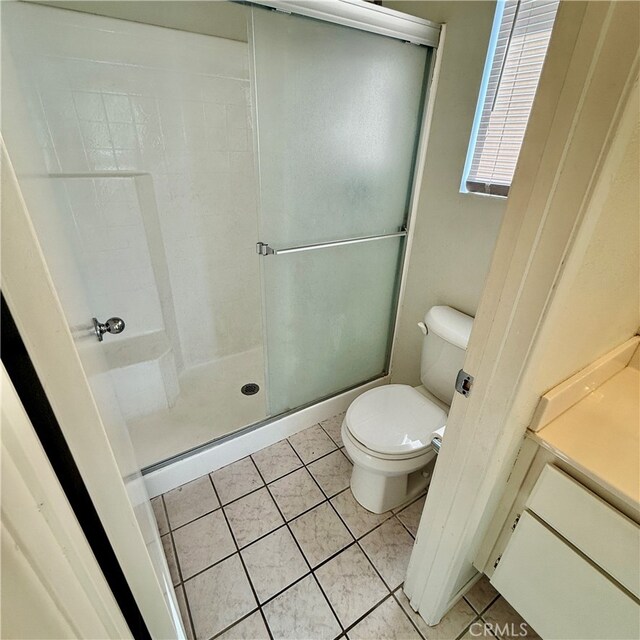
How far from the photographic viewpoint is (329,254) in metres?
1.62

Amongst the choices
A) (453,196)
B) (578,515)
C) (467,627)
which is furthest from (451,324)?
(467,627)

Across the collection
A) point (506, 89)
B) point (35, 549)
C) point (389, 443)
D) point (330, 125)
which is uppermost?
point (506, 89)

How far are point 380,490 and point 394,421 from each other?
30 cm

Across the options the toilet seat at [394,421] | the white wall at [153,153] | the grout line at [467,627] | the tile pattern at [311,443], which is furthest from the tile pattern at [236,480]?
the grout line at [467,627]

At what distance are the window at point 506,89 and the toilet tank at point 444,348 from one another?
0.53 meters

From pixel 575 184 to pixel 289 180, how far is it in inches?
41.2

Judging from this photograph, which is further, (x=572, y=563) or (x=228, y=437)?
(x=228, y=437)

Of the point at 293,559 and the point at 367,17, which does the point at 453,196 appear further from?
the point at 293,559

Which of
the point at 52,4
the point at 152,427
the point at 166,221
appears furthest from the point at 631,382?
the point at 52,4

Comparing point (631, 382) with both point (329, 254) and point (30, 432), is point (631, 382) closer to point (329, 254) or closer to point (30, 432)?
point (329, 254)

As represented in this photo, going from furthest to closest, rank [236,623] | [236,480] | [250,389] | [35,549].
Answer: [250,389], [236,480], [236,623], [35,549]

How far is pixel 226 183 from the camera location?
6.20 ft

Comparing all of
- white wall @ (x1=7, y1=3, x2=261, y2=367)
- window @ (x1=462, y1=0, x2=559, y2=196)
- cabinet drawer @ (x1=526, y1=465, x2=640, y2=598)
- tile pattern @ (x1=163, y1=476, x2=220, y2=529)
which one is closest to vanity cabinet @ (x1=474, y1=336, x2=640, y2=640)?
cabinet drawer @ (x1=526, y1=465, x2=640, y2=598)

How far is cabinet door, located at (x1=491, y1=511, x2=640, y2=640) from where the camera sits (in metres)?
0.74
